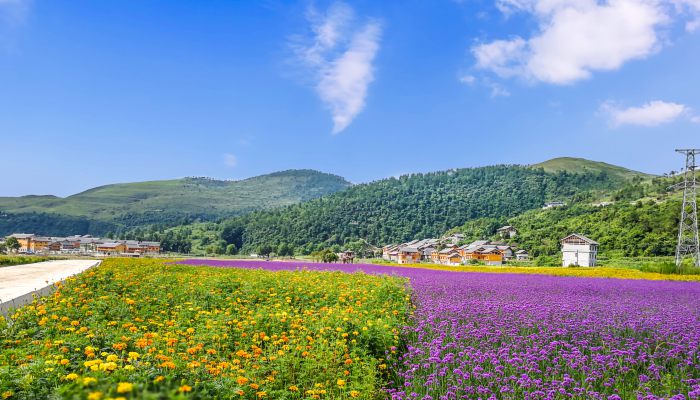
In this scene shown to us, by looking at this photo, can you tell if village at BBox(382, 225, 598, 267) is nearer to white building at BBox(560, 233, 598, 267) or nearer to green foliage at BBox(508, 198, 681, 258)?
white building at BBox(560, 233, 598, 267)

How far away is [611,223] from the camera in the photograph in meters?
74.4

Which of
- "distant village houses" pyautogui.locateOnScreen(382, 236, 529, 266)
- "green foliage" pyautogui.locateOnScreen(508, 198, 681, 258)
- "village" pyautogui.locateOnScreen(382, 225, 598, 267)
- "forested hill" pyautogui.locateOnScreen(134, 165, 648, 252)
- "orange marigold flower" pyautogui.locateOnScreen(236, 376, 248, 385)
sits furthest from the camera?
"forested hill" pyautogui.locateOnScreen(134, 165, 648, 252)

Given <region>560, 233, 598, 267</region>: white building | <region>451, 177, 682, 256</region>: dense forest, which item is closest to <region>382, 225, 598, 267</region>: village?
<region>560, 233, 598, 267</region>: white building

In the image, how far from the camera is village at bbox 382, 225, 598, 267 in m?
59.7

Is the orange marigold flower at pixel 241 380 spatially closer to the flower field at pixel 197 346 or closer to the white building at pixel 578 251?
the flower field at pixel 197 346

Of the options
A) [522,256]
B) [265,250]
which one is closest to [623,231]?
[522,256]

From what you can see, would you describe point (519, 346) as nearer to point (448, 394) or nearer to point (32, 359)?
point (448, 394)

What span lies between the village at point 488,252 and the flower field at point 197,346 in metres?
48.3

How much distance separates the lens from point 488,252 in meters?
81.1

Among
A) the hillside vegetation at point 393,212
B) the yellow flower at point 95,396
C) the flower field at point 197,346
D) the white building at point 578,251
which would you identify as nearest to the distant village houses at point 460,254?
the white building at point 578,251

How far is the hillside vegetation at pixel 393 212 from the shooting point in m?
127

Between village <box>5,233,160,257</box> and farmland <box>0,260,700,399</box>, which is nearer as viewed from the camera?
farmland <box>0,260,700,399</box>

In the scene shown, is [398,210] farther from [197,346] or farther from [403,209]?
[197,346]

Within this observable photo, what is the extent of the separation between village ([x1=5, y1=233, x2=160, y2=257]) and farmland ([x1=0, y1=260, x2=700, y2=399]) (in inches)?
3999
